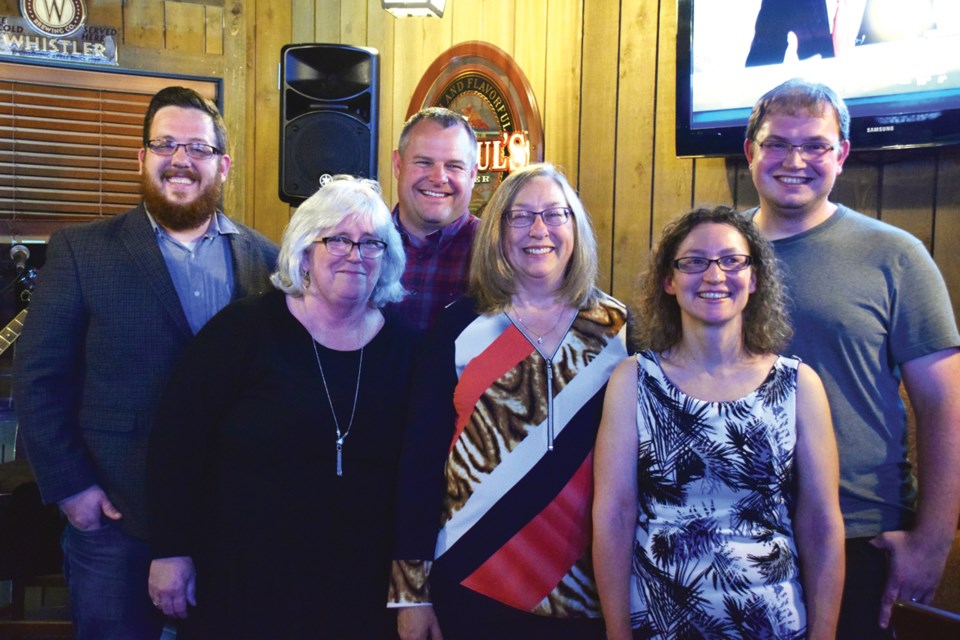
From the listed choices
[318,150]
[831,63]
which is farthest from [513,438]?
[318,150]

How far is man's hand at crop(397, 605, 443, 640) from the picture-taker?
64.9 inches

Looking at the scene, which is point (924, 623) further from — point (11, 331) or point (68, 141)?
point (68, 141)

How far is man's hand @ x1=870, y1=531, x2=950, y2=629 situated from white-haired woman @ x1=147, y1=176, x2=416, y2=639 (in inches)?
38.8

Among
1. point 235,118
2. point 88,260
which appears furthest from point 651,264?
point 235,118

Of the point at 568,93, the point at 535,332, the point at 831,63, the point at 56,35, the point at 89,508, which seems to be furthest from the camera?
the point at 56,35

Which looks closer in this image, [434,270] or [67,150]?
[434,270]

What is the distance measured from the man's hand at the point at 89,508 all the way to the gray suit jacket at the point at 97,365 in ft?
0.05

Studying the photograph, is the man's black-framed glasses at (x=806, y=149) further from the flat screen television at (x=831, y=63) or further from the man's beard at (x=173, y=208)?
the man's beard at (x=173, y=208)

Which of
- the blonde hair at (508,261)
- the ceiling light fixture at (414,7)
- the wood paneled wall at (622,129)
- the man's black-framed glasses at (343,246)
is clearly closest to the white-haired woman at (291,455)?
the man's black-framed glasses at (343,246)

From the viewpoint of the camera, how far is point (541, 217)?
1740 mm

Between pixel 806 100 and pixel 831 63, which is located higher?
pixel 831 63

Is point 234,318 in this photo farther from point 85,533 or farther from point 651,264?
point 651,264

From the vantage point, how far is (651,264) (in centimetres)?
171

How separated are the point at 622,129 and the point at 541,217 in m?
1.50
